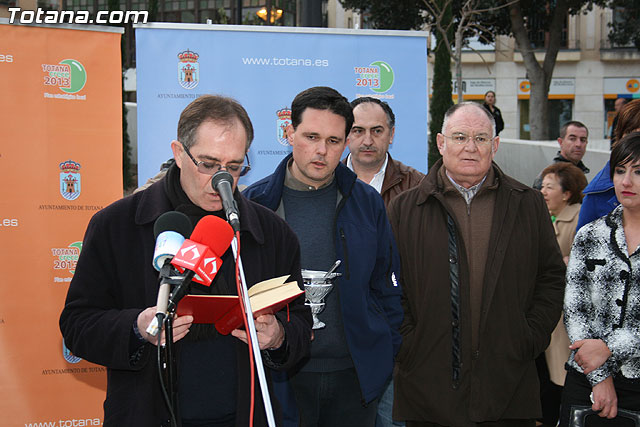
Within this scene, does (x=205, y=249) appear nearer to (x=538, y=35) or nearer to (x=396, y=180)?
(x=396, y=180)

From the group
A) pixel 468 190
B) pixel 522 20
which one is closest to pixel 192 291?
pixel 468 190

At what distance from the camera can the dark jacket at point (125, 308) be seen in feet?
7.45

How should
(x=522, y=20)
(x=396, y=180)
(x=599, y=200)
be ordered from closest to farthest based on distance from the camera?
(x=599, y=200) < (x=396, y=180) < (x=522, y=20)

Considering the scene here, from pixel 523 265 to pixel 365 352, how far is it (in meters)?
0.98

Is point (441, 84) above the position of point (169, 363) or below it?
above

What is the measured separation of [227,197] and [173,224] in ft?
0.65

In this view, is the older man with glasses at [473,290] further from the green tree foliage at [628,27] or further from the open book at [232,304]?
the green tree foliage at [628,27]

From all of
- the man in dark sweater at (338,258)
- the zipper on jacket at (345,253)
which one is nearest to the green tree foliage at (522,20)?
the man in dark sweater at (338,258)

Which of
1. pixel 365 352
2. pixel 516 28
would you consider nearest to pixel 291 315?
pixel 365 352

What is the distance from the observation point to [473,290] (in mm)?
3379

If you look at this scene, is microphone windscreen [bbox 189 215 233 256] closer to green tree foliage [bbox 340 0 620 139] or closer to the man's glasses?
the man's glasses

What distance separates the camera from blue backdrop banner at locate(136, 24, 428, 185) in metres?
5.38

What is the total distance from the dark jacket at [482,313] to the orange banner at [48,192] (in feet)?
8.77

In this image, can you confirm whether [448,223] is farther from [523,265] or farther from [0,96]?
[0,96]
